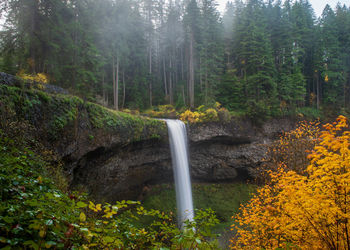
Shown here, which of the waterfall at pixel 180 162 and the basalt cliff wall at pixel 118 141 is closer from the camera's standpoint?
the basalt cliff wall at pixel 118 141

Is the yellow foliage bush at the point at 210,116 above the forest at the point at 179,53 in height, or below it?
below

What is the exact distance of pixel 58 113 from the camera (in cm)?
679

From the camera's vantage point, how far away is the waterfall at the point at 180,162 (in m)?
15.0

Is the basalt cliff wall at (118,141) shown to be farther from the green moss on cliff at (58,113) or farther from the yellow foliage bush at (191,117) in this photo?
the yellow foliage bush at (191,117)

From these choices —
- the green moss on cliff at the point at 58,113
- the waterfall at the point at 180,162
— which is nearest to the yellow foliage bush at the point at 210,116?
the waterfall at the point at 180,162

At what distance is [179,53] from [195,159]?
70.6ft

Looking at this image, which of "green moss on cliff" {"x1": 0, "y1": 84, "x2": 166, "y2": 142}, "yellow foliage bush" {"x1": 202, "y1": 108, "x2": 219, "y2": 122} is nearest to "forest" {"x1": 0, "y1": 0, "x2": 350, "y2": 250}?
"green moss on cliff" {"x1": 0, "y1": 84, "x2": 166, "y2": 142}

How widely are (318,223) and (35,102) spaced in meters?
8.89

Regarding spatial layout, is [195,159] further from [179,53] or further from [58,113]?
[179,53]

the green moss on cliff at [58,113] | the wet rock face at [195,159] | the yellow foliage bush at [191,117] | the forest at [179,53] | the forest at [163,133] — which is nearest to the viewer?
the forest at [163,133]

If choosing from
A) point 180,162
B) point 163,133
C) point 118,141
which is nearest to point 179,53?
point 163,133

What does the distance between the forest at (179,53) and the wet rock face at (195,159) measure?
9.72 feet

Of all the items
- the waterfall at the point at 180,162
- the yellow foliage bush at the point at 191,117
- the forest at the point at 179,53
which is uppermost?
the forest at the point at 179,53

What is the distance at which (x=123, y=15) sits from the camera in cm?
1880
